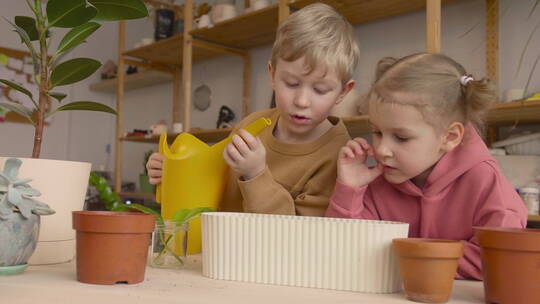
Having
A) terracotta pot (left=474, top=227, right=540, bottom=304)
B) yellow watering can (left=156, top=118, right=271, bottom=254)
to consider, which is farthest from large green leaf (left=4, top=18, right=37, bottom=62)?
terracotta pot (left=474, top=227, right=540, bottom=304)

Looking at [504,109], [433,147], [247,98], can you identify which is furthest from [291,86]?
[247,98]

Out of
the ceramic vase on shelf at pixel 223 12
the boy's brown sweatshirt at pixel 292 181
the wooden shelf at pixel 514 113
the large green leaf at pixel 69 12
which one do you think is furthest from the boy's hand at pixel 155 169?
the ceramic vase on shelf at pixel 223 12

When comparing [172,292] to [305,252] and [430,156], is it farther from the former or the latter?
[430,156]

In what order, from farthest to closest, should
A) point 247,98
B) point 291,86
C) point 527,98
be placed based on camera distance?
1. point 247,98
2. point 527,98
3. point 291,86

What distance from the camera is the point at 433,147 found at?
2.97 ft

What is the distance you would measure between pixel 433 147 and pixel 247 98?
2.51m

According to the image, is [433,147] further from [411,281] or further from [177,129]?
[177,129]

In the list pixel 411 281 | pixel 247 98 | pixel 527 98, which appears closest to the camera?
pixel 411 281

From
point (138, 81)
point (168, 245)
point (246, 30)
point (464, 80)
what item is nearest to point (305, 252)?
point (168, 245)

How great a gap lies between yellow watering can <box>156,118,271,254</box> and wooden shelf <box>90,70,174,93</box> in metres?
3.13

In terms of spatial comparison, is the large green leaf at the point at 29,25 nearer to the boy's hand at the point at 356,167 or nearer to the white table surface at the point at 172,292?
the white table surface at the point at 172,292

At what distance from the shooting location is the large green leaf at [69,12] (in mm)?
772

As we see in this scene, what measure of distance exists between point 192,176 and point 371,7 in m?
1.90

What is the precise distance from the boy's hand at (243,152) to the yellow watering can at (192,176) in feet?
0.10
